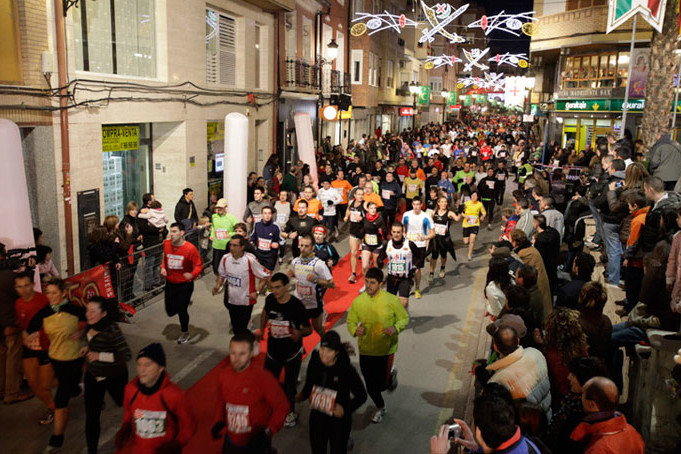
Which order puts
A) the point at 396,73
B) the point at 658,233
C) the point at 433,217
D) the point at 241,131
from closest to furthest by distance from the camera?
the point at 658,233 → the point at 433,217 → the point at 241,131 → the point at 396,73

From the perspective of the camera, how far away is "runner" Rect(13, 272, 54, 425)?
6493mm

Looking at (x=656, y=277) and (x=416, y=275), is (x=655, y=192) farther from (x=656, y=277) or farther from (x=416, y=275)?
(x=416, y=275)

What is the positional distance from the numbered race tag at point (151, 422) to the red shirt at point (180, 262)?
4007 mm

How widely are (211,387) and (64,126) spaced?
20.3 ft

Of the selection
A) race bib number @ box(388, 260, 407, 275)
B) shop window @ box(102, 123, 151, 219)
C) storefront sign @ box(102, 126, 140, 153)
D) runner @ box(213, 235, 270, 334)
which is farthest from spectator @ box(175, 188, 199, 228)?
race bib number @ box(388, 260, 407, 275)

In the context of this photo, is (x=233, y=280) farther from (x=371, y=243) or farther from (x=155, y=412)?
(x=371, y=243)

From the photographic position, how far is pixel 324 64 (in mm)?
27578

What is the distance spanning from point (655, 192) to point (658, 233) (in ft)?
2.04

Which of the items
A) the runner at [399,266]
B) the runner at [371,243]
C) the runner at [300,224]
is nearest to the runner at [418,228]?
the runner at [371,243]

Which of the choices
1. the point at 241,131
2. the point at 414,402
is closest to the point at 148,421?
the point at 414,402

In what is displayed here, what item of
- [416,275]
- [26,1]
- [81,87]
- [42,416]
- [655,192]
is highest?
[26,1]

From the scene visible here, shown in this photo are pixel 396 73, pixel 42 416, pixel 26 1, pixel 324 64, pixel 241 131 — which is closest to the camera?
pixel 42 416

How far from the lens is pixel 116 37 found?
510 inches

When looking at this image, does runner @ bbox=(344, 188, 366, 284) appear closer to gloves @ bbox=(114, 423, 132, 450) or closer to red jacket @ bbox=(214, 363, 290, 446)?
red jacket @ bbox=(214, 363, 290, 446)
